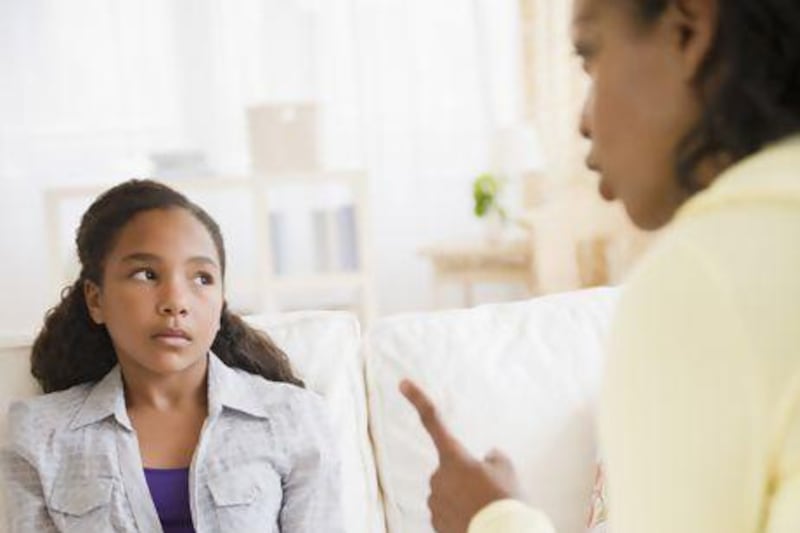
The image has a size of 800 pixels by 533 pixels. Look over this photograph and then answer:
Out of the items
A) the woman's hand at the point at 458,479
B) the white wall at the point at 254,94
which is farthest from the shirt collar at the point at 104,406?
the white wall at the point at 254,94

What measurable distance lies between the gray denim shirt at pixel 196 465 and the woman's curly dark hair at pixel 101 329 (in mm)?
53

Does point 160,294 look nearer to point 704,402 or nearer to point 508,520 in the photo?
point 508,520

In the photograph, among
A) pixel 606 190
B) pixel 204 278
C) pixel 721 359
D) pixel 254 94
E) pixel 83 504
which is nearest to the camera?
pixel 721 359

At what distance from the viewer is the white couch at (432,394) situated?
1655mm

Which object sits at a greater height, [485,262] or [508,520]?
[508,520]

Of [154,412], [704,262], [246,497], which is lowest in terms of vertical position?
[246,497]

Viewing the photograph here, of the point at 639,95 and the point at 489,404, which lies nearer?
the point at 639,95

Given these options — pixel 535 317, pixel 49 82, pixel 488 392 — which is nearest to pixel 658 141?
pixel 488 392

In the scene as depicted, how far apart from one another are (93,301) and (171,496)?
1.05 feet

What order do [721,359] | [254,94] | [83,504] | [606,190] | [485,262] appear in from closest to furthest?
[721,359] < [606,190] < [83,504] < [485,262] < [254,94]

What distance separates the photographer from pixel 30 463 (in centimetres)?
150

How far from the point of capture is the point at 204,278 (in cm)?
159

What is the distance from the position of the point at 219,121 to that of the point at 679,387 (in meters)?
4.52

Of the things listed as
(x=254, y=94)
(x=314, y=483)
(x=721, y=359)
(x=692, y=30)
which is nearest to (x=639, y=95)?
(x=692, y=30)
